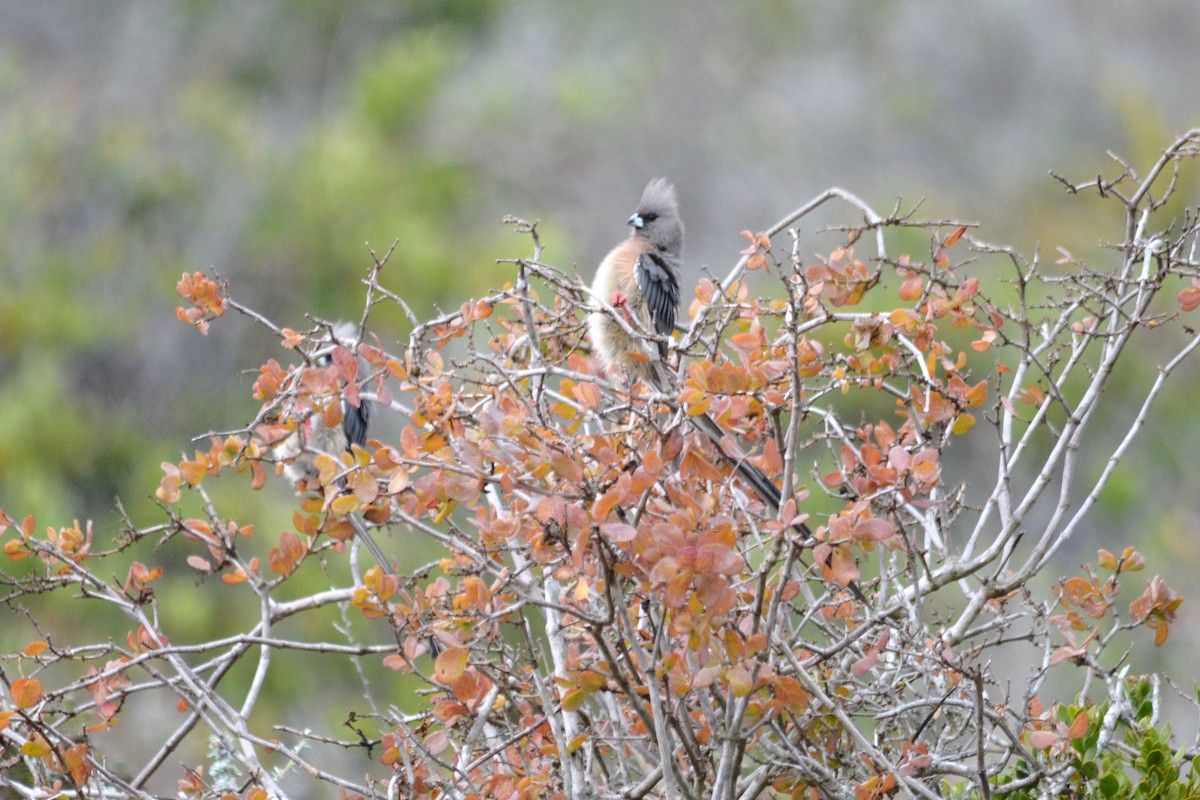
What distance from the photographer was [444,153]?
1338 centimetres

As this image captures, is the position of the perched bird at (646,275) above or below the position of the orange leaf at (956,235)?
above

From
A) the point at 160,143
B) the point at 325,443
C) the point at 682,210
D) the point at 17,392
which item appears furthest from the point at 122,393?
the point at 682,210

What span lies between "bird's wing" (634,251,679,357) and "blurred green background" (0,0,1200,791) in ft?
15.9

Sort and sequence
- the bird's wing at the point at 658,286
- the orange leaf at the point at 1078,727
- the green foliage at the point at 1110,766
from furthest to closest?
1. the bird's wing at the point at 658,286
2. the green foliage at the point at 1110,766
3. the orange leaf at the point at 1078,727

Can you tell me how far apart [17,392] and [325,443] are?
4.89 m

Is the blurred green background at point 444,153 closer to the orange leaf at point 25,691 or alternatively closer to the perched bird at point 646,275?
the perched bird at point 646,275

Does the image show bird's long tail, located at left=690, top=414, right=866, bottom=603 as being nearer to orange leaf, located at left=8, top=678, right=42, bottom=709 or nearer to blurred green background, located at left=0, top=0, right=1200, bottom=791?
orange leaf, located at left=8, top=678, right=42, bottom=709

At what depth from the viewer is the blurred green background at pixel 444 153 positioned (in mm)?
10188

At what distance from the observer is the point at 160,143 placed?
11.6 m

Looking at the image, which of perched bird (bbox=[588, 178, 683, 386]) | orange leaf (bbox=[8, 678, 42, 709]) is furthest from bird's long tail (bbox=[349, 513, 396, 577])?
perched bird (bbox=[588, 178, 683, 386])

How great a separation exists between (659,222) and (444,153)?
29.5ft

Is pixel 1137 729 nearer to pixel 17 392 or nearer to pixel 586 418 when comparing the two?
pixel 586 418

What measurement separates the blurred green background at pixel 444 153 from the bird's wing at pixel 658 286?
190 inches

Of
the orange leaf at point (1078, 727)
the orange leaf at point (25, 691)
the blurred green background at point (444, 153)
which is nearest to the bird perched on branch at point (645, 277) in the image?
the orange leaf at point (1078, 727)
